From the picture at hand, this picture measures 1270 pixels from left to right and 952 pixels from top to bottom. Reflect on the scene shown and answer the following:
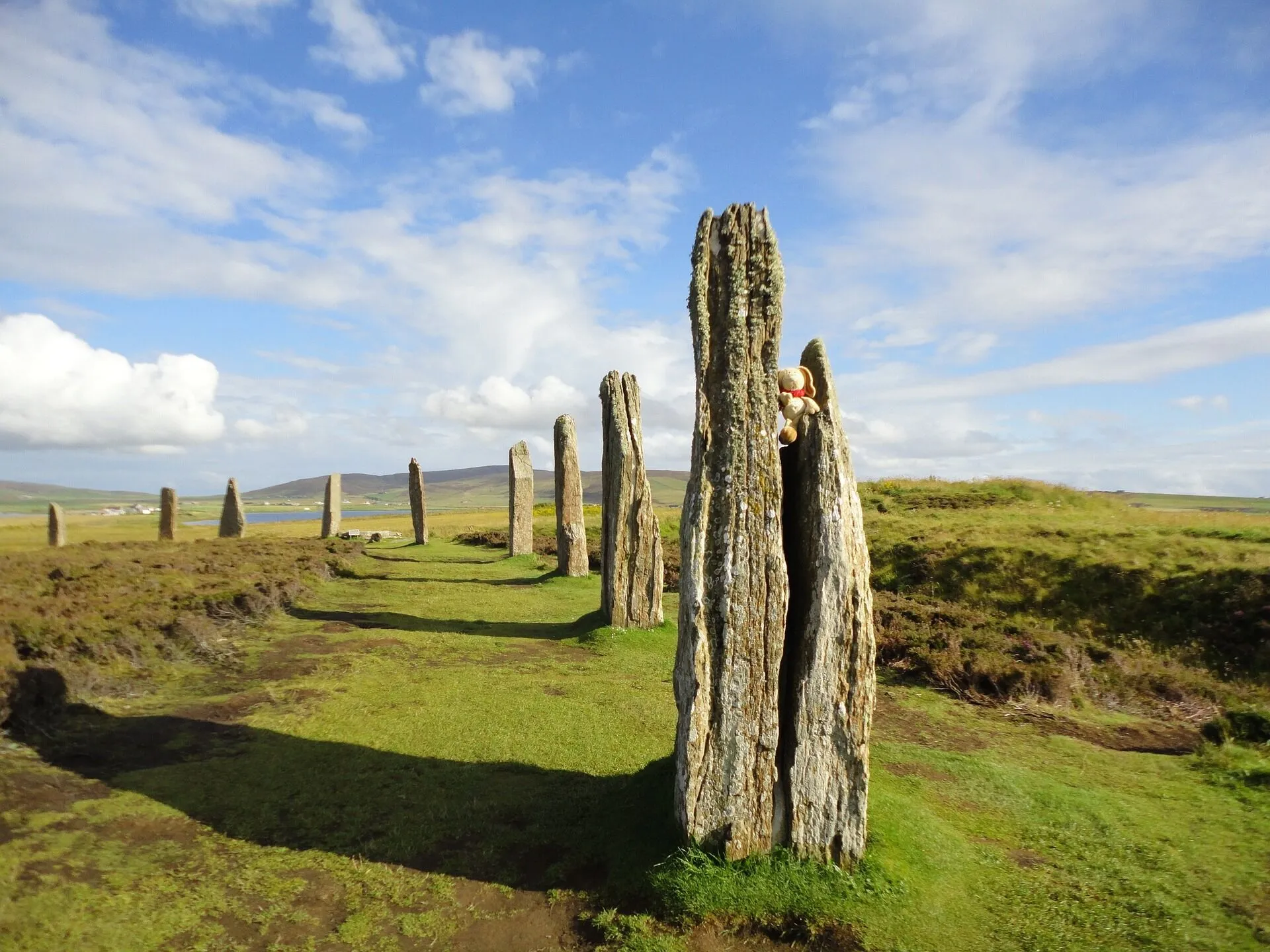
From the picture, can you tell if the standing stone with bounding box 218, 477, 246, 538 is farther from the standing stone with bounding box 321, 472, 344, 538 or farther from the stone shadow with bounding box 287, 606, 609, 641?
the stone shadow with bounding box 287, 606, 609, 641

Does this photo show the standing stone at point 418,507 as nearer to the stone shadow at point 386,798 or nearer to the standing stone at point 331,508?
the standing stone at point 331,508

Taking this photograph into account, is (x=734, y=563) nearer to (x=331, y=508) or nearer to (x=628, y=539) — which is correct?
(x=628, y=539)

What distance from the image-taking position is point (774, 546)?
6.44 metres

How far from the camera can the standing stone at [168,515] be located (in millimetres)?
34094

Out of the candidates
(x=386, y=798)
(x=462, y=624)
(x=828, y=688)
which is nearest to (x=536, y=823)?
(x=386, y=798)

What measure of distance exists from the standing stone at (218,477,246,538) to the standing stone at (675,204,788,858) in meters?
34.4

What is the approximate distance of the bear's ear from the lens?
6914 mm

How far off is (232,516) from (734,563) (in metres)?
35.5

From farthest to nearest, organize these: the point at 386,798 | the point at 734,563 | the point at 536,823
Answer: the point at 386,798, the point at 536,823, the point at 734,563

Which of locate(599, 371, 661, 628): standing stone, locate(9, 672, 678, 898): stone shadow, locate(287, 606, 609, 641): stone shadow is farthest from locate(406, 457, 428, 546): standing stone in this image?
locate(9, 672, 678, 898): stone shadow

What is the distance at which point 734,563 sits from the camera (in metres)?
6.38

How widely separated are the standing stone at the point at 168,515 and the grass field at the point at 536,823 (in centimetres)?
2565

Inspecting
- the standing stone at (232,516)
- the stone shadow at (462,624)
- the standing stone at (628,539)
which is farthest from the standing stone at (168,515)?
the standing stone at (628,539)

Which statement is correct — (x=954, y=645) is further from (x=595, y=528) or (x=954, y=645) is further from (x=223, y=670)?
(x=595, y=528)
